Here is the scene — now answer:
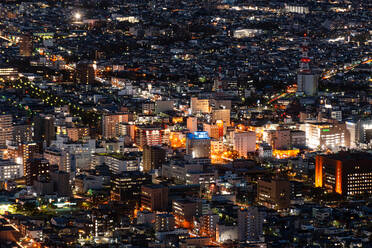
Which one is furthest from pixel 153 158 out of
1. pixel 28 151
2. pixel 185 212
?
pixel 185 212

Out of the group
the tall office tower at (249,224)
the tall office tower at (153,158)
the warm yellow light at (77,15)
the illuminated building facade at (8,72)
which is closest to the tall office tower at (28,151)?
the tall office tower at (153,158)

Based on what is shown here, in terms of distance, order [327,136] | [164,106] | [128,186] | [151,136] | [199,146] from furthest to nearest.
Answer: [164,106] < [327,136] < [151,136] < [199,146] < [128,186]

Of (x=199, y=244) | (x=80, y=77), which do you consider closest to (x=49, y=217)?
(x=199, y=244)

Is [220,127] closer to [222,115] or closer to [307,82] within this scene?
[222,115]

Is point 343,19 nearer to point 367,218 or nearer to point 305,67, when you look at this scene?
point 305,67

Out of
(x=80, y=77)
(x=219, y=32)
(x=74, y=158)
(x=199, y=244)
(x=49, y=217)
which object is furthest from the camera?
(x=219, y=32)

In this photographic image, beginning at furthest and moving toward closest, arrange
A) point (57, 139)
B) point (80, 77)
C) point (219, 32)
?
point (219, 32)
point (80, 77)
point (57, 139)

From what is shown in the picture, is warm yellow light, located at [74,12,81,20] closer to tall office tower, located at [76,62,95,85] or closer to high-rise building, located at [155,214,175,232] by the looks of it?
tall office tower, located at [76,62,95,85]
